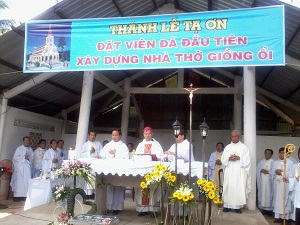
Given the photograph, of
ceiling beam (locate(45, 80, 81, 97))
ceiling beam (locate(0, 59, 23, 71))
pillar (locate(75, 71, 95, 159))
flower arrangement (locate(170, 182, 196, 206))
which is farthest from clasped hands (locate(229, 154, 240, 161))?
ceiling beam (locate(45, 80, 81, 97))

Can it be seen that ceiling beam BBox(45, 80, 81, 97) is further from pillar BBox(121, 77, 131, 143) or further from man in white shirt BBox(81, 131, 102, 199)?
man in white shirt BBox(81, 131, 102, 199)

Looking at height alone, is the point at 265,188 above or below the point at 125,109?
below

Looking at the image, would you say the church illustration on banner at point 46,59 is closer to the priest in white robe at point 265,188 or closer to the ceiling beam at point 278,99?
the priest in white robe at point 265,188

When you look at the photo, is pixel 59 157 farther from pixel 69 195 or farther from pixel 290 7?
pixel 290 7

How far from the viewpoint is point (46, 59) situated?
Result: 22.9ft

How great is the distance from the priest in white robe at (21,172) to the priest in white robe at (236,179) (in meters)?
5.90

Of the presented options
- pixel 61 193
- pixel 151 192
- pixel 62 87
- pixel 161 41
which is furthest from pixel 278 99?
pixel 61 193

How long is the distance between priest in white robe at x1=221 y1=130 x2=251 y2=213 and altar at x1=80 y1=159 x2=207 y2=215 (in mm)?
1358

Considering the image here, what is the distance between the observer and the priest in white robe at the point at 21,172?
9.70 metres

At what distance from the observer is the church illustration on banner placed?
6.93 m

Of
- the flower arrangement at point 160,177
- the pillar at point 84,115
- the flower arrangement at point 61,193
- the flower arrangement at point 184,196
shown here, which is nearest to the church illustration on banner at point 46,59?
the pillar at point 84,115

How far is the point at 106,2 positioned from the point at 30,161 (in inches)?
201

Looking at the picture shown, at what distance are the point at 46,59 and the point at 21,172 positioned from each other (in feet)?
14.0

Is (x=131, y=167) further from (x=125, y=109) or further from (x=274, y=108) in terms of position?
(x=274, y=108)
